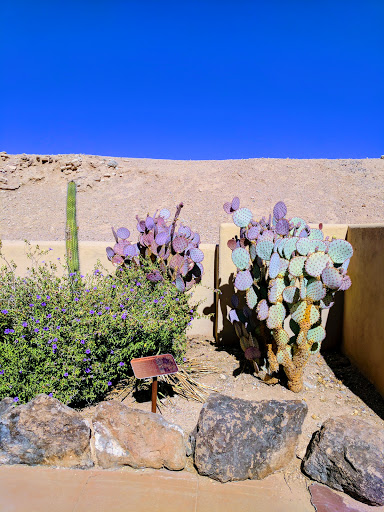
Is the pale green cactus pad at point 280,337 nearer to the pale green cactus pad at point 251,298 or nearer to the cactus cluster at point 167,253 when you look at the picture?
the pale green cactus pad at point 251,298

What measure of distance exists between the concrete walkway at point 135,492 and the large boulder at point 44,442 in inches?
2.4

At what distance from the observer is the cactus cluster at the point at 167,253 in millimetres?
5141

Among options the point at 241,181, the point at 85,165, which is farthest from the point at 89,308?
the point at 85,165

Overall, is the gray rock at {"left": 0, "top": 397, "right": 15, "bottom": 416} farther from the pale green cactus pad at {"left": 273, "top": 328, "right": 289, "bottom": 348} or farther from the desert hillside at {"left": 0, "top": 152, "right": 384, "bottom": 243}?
the desert hillside at {"left": 0, "top": 152, "right": 384, "bottom": 243}

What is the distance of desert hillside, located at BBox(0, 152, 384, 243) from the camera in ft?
63.4

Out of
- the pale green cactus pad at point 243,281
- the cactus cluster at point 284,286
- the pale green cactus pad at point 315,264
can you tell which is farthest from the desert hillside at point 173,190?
the pale green cactus pad at point 315,264

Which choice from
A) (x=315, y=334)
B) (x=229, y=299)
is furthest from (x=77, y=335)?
(x=229, y=299)

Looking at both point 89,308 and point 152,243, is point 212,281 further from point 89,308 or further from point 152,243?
point 89,308

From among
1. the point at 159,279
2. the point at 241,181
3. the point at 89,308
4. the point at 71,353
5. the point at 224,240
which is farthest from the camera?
the point at 241,181

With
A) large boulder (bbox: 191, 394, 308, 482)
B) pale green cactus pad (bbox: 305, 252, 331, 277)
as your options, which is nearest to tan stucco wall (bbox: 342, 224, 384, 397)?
pale green cactus pad (bbox: 305, 252, 331, 277)

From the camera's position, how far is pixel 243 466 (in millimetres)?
2812

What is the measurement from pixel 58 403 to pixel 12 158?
83.3 feet

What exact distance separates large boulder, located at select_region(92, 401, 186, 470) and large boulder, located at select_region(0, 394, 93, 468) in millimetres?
119

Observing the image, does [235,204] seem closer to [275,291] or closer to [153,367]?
[275,291]
